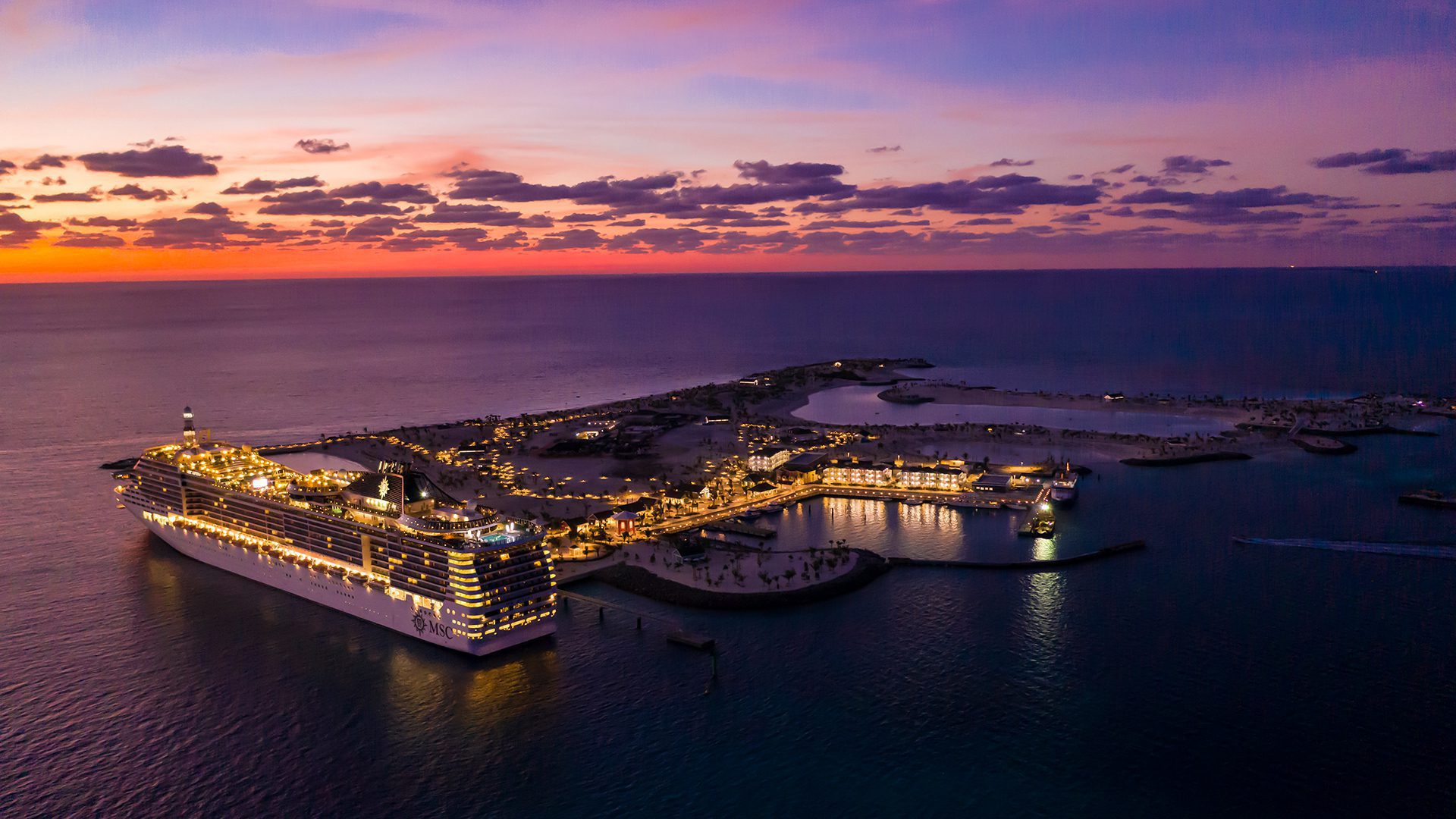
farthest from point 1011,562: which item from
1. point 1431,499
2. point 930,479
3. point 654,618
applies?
point 1431,499

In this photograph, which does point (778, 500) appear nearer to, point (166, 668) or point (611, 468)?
point (611, 468)

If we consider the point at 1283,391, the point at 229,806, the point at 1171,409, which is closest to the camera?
the point at 229,806

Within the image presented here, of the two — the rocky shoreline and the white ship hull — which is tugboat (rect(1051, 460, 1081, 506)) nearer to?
the rocky shoreline

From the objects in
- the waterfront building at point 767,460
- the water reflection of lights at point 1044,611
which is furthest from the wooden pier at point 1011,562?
the waterfront building at point 767,460

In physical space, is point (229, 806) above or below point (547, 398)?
below

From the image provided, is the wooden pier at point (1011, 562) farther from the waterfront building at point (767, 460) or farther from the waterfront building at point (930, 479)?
the waterfront building at point (767, 460)

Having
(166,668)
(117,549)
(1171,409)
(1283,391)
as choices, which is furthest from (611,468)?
(1283,391)

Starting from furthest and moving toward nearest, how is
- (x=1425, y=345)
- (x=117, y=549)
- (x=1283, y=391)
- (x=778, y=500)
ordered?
(x=1425, y=345) → (x=1283, y=391) → (x=778, y=500) → (x=117, y=549)

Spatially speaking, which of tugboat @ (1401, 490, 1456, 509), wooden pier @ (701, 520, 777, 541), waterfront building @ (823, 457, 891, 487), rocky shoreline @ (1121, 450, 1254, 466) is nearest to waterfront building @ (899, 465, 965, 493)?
waterfront building @ (823, 457, 891, 487)
